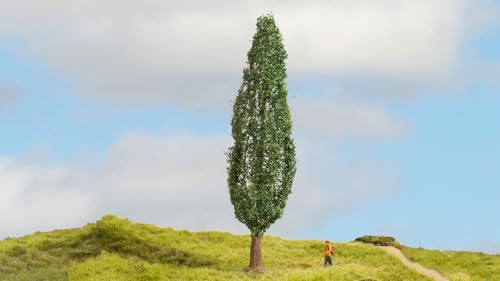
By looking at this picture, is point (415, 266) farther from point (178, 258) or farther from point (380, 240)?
point (178, 258)

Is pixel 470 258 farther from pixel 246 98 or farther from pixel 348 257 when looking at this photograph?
pixel 246 98

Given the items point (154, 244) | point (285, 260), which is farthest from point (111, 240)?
point (285, 260)

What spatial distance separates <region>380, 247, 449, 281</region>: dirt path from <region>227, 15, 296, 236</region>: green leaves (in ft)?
39.5

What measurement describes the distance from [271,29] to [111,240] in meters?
20.0

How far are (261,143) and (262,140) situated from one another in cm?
20

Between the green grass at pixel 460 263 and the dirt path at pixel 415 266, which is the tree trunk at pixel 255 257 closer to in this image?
the dirt path at pixel 415 266

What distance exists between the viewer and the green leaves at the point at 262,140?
145ft

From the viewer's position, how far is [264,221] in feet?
146

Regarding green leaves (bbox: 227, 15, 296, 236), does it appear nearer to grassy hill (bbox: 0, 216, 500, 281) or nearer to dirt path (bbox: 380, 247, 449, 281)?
grassy hill (bbox: 0, 216, 500, 281)

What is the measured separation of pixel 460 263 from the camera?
54.2 meters

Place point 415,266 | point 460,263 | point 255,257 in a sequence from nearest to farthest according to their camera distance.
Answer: point 255,257
point 415,266
point 460,263

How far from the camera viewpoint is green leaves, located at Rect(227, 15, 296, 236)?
Result: 44188 mm

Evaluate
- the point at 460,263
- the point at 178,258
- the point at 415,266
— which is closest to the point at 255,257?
the point at 178,258

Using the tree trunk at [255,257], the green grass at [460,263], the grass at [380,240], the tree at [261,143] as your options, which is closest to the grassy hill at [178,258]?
the green grass at [460,263]
